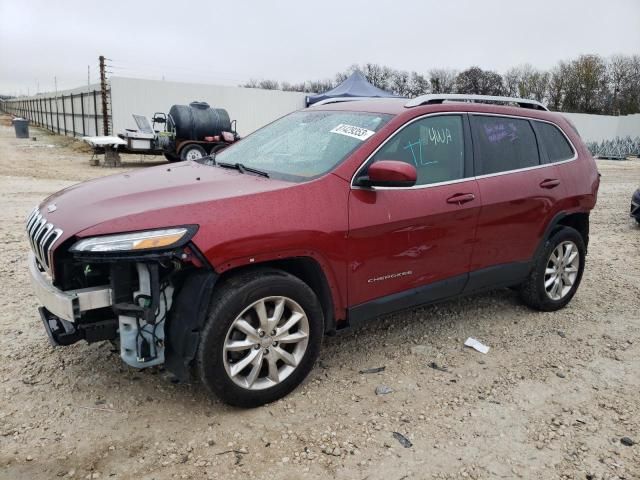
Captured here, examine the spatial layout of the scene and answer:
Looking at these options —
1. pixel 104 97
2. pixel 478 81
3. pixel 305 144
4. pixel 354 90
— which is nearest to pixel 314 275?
pixel 305 144

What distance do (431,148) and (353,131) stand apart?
1.93ft

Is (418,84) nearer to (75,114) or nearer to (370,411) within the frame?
(75,114)

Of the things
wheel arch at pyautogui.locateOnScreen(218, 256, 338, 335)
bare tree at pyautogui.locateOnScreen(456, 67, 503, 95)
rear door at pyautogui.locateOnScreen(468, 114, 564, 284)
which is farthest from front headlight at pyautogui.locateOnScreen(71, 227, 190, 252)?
bare tree at pyautogui.locateOnScreen(456, 67, 503, 95)

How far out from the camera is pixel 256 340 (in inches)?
114

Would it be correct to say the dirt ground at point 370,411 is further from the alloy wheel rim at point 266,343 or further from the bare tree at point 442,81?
the bare tree at point 442,81

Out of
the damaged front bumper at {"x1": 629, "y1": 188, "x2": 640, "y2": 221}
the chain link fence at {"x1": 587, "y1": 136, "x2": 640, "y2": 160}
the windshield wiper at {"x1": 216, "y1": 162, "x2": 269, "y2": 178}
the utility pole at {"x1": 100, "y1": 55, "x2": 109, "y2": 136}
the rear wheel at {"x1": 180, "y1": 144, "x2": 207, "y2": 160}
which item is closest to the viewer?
the windshield wiper at {"x1": 216, "y1": 162, "x2": 269, "y2": 178}

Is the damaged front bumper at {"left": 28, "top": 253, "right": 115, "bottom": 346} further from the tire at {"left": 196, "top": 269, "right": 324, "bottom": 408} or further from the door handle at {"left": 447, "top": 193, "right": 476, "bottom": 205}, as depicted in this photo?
the door handle at {"left": 447, "top": 193, "right": 476, "bottom": 205}

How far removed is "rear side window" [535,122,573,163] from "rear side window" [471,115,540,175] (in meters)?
0.13

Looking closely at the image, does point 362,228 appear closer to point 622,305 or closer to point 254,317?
point 254,317

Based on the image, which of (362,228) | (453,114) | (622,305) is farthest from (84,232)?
(622,305)

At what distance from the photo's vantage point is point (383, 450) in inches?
107

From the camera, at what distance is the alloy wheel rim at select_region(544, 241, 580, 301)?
4586 mm

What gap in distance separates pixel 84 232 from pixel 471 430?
7.64ft

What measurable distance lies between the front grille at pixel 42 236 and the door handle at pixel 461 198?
2.45 meters
